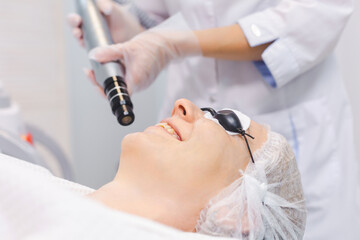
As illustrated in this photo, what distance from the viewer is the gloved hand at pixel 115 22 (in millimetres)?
1065

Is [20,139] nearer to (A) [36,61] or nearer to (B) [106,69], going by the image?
(B) [106,69]

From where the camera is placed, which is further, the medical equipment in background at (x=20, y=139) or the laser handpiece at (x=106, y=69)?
the medical equipment in background at (x=20, y=139)

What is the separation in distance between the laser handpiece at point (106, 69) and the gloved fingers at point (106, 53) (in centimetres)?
1

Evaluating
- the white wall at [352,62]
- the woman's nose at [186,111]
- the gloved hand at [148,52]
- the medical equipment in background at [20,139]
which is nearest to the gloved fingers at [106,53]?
the gloved hand at [148,52]

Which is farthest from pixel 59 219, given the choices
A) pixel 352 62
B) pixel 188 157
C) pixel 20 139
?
pixel 352 62

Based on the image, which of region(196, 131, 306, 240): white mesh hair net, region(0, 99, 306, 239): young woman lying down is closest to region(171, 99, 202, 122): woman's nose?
region(0, 99, 306, 239): young woman lying down

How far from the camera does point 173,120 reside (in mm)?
787

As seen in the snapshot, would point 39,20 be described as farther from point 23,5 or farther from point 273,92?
point 273,92

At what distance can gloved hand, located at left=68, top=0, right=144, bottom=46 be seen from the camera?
107 cm

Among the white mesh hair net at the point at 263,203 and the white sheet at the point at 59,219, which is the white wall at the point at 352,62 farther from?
the white sheet at the point at 59,219

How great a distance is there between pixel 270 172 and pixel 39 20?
171 centimetres

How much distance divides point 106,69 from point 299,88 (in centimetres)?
53

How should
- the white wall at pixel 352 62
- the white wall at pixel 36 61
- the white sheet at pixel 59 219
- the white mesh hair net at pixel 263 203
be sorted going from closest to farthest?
1. the white sheet at pixel 59 219
2. the white mesh hair net at pixel 263 203
3. the white wall at pixel 352 62
4. the white wall at pixel 36 61

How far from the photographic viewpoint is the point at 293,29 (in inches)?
39.4
